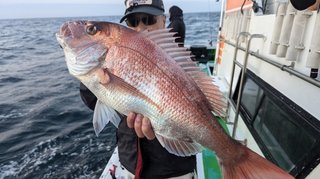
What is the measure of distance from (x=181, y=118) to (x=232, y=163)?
39 cm

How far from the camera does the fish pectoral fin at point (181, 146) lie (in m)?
1.71

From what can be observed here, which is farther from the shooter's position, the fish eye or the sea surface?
the sea surface

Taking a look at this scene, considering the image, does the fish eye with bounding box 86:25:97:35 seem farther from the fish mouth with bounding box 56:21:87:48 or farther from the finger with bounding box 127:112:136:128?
the finger with bounding box 127:112:136:128

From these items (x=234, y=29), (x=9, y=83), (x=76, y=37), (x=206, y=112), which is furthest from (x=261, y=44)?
(x=9, y=83)

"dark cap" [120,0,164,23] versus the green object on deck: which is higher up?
"dark cap" [120,0,164,23]

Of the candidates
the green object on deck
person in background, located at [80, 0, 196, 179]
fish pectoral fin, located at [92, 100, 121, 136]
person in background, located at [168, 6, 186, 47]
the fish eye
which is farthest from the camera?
person in background, located at [168, 6, 186, 47]

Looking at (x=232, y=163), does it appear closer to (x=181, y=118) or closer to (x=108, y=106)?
(x=181, y=118)

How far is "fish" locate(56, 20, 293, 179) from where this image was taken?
162 cm

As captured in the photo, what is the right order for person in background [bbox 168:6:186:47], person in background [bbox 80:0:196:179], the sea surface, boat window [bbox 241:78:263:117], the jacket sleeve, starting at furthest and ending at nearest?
person in background [bbox 168:6:186:47] < the sea surface < boat window [bbox 241:78:263:117] < the jacket sleeve < person in background [bbox 80:0:196:179]

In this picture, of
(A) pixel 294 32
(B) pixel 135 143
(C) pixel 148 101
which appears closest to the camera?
(C) pixel 148 101

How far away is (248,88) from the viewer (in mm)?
4535

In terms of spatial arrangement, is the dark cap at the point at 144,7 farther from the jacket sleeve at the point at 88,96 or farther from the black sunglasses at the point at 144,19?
the jacket sleeve at the point at 88,96

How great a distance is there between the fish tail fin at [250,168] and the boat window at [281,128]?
823 mm

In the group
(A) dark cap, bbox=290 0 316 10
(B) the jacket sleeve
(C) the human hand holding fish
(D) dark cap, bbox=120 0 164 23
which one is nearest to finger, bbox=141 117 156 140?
(C) the human hand holding fish
